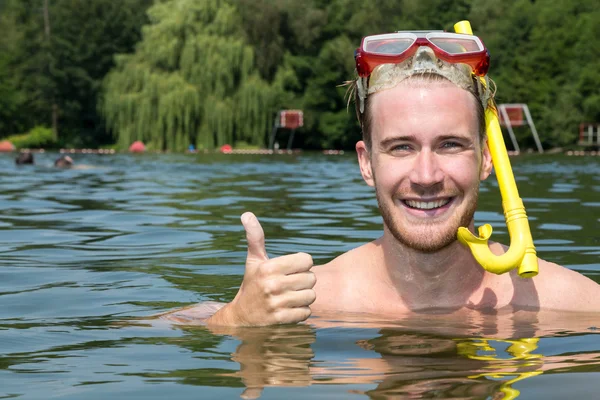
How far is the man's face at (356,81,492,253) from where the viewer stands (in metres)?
4.14

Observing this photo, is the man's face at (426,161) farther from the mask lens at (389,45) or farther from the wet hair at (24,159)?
the wet hair at (24,159)

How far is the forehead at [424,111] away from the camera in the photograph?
4.18 metres

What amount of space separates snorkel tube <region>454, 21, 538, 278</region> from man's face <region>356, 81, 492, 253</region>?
97 millimetres

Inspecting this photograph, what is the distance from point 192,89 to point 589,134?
1825cm

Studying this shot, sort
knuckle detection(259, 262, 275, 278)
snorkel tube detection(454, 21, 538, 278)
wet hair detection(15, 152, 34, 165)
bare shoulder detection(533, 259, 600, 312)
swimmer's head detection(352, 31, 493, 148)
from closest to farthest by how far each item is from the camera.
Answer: knuckle detection(259, 262, 275, 278) → snorkel tube detection(454, 21, 538, 278) → swimmer's head detection(352, 31, 493, 148) → bare shoulder detection(533, 259, 600, 312) → wet hair detection(15, 152, 34, 165)

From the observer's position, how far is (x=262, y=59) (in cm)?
5006

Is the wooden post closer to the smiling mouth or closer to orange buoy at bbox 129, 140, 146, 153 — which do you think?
orange buoy at bbox 129, 140, 146, 153

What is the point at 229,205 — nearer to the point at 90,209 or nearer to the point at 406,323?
the point at 90,209

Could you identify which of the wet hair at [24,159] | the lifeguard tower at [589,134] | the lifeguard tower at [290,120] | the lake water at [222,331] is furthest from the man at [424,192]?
the lifeguard tower at [290,120]

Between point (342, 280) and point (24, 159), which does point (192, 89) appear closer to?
point (24, 159)

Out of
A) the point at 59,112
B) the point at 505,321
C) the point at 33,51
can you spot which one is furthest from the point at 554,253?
the point at 33,51

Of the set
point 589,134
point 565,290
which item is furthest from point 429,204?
point 589,134

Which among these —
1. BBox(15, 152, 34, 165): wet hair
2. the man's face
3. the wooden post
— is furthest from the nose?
the wooden post

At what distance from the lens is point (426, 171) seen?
4074 millimetres
